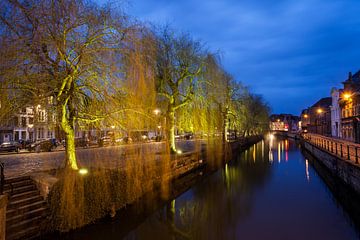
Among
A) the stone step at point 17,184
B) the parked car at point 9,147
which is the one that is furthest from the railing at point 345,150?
the parked car at point 9,147

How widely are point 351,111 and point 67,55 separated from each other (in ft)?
120

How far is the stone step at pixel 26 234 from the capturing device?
638 centimetres

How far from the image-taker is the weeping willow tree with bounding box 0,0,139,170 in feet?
21.5

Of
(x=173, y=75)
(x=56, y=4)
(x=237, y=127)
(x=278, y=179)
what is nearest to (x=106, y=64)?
(x=56, y=4)

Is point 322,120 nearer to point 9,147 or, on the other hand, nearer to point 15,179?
point 9,147

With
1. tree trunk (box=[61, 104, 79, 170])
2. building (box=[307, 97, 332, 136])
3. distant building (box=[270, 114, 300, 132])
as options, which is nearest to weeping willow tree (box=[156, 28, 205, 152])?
tree trunk (box=[61, 104, 79, 170])

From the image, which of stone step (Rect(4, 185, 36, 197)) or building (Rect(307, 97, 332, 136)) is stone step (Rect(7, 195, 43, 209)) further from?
building (Rect(307, 97, 332, 136))

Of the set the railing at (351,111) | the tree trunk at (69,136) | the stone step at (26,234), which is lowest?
the stone step at (26,234)

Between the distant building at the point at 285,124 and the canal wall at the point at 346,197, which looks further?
the distant building at the point at 285,124

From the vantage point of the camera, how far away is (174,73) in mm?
16547

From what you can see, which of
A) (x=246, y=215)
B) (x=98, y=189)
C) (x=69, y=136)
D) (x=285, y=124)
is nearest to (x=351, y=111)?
(x=246, y=215)

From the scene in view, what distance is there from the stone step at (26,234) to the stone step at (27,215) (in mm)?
285

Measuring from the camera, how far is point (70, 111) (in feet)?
29.1

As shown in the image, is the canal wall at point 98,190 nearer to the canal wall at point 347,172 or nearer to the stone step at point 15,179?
the stone step at point 15,179
